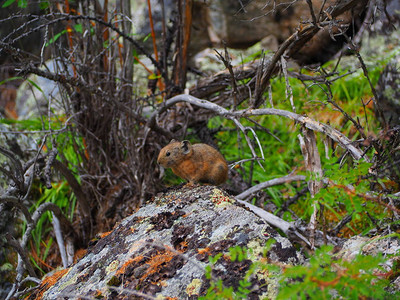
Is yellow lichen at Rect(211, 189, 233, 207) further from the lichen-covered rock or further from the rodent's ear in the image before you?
the rodent's ear

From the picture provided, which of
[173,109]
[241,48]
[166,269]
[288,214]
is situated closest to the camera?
[166,269]

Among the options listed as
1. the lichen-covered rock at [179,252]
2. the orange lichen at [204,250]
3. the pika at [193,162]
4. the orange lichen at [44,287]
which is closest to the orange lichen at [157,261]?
the lichen-covered rock at [179,252]

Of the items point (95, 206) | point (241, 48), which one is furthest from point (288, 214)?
point (241, 48)

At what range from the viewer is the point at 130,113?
12.8 feet

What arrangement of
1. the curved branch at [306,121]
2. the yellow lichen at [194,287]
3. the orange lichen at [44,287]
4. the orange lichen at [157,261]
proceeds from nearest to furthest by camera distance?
the yellow lichen at [194,287]
the orange lichen at [157,261]
the curved branch at [306,121]
the orange lichen at [44,287]

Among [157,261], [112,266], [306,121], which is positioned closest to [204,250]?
[157,261]

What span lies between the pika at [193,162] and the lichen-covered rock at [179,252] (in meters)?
0.60

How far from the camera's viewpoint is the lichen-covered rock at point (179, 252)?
200 centimetres

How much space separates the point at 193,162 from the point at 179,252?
143cm

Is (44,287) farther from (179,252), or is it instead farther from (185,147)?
(185,147)

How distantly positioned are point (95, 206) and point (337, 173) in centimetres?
A: 301

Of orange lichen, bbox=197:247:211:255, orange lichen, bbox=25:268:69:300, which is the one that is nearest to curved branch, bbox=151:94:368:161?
orange lichen, bbox=197:247:211:255

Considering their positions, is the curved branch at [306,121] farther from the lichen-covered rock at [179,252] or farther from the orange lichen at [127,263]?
the orange lichen at [127,263]

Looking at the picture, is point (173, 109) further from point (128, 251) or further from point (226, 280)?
point (226, 280)
